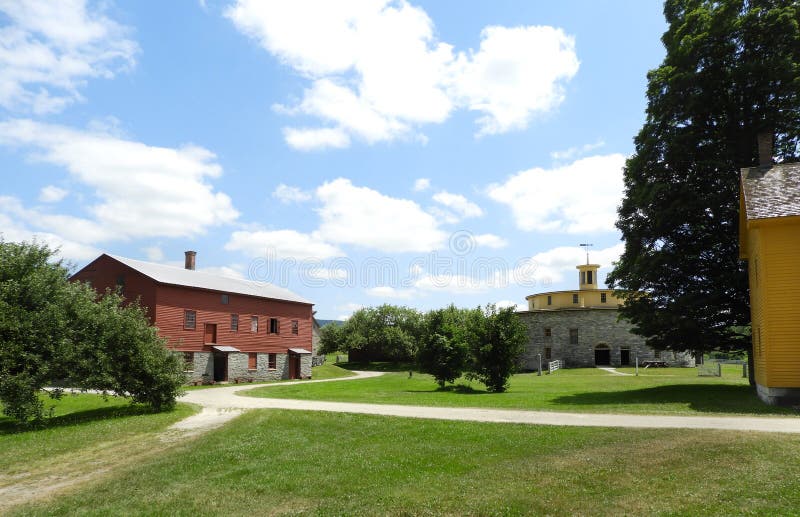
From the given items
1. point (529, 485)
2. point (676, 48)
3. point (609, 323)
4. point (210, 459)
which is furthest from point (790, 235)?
point (609, 323)

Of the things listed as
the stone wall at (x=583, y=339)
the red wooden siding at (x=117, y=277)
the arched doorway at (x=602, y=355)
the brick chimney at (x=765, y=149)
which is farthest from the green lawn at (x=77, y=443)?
the arched doorway at (x=602, y=355)

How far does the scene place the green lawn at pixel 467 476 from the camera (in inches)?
337

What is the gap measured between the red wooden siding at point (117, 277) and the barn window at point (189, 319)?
2610 millimetres

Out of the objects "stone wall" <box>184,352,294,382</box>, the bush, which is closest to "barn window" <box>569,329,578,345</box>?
"stone wall" <box>184,352,294,382</box>

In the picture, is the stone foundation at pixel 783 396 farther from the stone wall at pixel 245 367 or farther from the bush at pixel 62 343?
the stone wall at pixel 245 367

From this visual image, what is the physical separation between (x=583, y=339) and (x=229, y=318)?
36.8 metres

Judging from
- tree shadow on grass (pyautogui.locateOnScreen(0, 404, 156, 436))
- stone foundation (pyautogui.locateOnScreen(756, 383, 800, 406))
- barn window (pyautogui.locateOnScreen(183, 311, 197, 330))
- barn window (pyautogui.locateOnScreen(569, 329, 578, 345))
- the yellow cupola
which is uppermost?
the yellow cupola

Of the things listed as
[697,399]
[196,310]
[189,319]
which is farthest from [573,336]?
[189,319]

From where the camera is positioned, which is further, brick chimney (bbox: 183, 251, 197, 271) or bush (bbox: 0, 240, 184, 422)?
brick chimney (bbox: 183, 251, 197, 271)

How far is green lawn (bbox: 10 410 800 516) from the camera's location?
28.1 feet

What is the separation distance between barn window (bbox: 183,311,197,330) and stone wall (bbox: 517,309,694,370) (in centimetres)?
3368

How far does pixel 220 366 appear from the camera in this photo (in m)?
42.0

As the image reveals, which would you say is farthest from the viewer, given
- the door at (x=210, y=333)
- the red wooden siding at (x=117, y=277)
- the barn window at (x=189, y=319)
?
the door at (x=210, y=333)

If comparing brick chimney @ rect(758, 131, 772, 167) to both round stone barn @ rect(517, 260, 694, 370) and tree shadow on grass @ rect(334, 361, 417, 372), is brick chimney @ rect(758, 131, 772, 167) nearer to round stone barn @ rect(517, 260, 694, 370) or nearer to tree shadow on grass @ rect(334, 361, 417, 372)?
round stone barn @ rect(517, 260, 694, 370)
